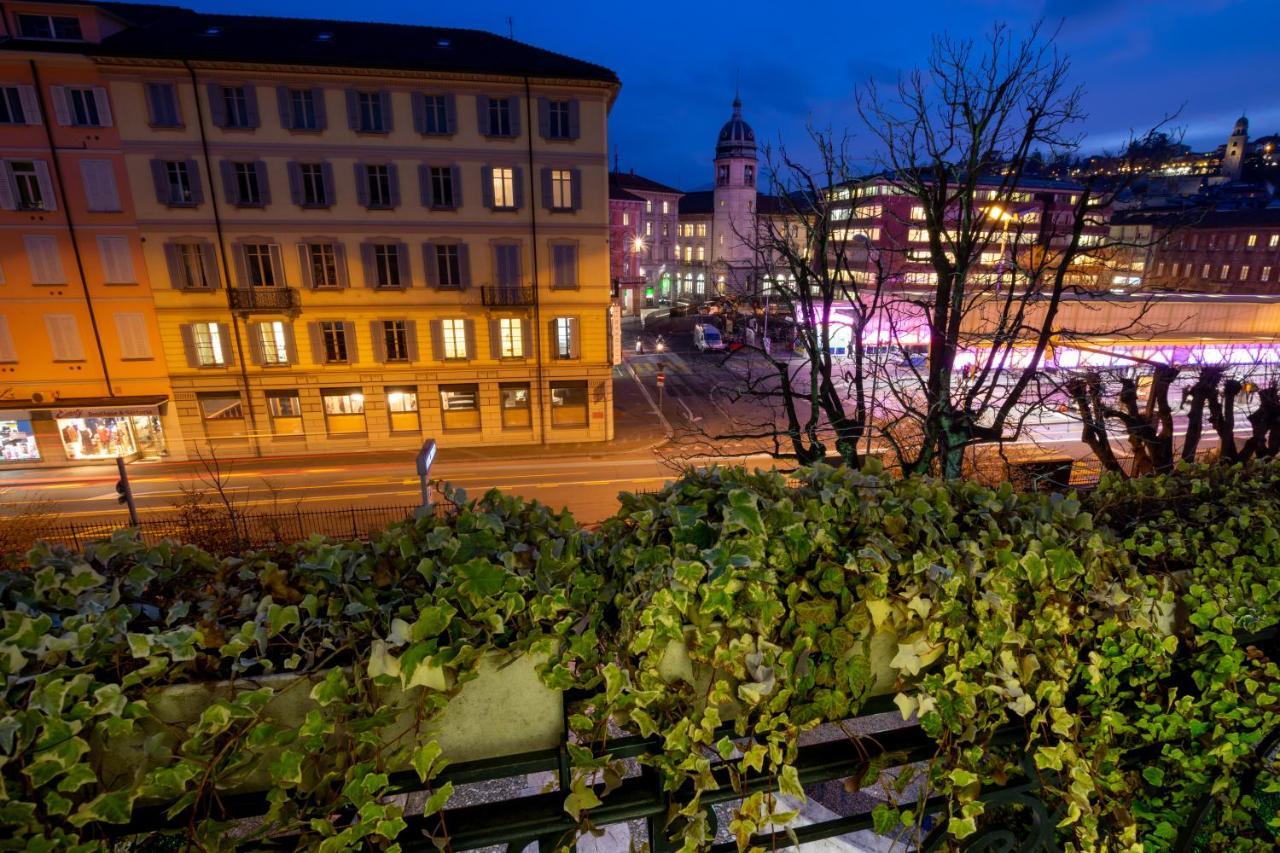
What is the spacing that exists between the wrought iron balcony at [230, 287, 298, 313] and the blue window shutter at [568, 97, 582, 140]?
483 inches

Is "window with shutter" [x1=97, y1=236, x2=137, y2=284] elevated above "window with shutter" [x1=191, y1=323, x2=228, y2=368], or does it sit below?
above

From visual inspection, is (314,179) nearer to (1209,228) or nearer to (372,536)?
(372,536)

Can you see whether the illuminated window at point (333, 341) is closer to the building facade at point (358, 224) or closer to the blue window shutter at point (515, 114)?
the building facade at point (358, 224)

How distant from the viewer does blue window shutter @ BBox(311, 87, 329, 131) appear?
A: 874 inches

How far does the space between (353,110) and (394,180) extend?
8.77ft

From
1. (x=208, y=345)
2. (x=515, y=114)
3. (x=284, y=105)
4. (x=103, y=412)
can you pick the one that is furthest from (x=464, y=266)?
(x=103, y=412)

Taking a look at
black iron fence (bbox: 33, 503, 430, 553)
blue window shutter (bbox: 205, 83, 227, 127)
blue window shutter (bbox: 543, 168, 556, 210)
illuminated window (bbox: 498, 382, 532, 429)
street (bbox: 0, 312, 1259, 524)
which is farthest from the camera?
illuminated window (bbox: 498, 382, 532, 429)

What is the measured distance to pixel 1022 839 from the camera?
305 centimetres

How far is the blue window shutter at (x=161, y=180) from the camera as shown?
2200 cm

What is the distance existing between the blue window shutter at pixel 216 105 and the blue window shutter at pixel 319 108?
3.03 metres

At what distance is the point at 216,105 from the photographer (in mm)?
21781

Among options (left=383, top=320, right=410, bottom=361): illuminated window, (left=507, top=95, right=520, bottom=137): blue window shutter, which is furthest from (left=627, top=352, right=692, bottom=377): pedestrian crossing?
(left=507, top=95, right=520, bottom=137): blue window shutter

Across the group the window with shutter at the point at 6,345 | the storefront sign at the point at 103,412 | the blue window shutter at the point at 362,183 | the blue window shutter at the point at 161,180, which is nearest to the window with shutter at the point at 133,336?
the storefront sign at the point at 103,412

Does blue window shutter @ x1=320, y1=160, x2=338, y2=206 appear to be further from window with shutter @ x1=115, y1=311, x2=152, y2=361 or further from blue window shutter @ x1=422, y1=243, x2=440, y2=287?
window with shutter @ x1=115, y1=311, x2=152, y2=361
